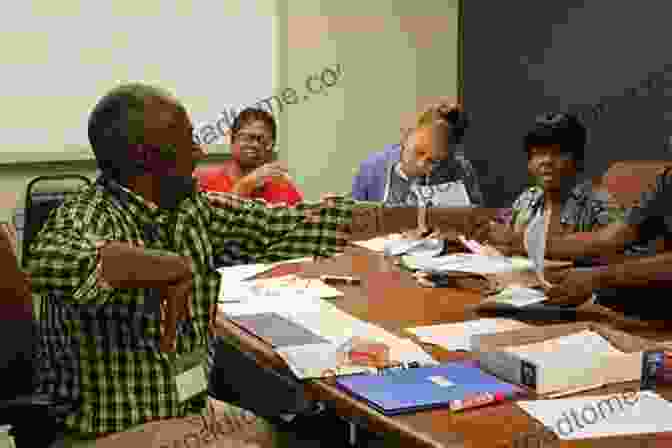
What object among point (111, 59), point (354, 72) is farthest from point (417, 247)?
point (354, 72)

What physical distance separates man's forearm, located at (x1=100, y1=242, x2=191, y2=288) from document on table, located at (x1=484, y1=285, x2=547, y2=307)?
976mm

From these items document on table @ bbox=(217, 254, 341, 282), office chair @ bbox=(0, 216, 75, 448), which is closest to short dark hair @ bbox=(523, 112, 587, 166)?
document on table @ bbox=(217, 254, 341, 282)

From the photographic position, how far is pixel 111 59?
14.0 feet

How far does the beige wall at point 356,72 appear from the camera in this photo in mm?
4910

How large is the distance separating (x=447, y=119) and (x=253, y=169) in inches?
37.0

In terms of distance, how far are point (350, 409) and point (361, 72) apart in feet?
12.7

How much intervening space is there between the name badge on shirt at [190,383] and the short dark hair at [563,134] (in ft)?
5.95

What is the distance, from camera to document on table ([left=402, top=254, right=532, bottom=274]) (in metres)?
2.55

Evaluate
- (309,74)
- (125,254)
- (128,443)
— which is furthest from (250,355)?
(309,74)

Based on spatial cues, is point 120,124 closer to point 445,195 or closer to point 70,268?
point 70,268

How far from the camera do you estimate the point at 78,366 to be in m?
1.63

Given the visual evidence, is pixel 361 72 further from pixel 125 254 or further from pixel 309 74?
pixel 125 254

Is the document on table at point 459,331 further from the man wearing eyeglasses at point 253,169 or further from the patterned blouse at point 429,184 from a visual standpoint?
the man wearing eyeglasses at point 253,169

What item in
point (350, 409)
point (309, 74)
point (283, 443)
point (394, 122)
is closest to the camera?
point (350, 409)
